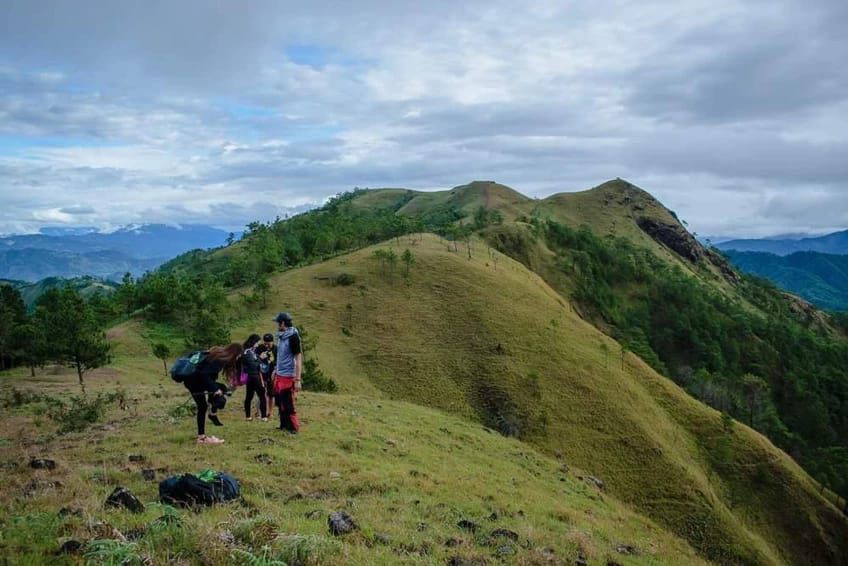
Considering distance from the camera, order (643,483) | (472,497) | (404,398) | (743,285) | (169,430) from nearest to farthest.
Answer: (472,497) → (169,430) → (643,483) → (404,398) → (743,285)

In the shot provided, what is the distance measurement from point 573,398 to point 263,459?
43670 millimetres

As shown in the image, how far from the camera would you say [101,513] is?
8586 millimetres

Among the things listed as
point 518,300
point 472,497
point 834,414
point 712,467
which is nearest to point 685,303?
point 834,414

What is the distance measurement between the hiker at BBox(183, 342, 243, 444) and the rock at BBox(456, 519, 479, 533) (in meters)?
7.13

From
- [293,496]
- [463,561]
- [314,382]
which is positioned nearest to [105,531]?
[293,496]

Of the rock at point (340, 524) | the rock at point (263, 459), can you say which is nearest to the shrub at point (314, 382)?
the rock at point (263, 459)

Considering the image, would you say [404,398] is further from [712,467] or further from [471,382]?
[712,467]

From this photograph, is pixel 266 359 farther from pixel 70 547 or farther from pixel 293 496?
pixel 70 547

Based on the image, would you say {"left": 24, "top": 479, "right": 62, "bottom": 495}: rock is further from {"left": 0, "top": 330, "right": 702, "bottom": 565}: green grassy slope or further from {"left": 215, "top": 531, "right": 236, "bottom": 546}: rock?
{"left": 215, "top": 531, "right": 236, "bottom": 546}: rock

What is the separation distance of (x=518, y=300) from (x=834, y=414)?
3245 inches

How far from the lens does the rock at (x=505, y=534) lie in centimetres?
1107

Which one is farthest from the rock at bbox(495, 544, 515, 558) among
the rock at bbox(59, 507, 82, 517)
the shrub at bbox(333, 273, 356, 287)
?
the shrub at bbox(333, 273, 356, 287)

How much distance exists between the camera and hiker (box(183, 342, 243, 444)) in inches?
555

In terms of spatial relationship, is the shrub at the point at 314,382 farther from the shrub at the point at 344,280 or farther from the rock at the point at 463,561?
the shrub at the point at 344,280
